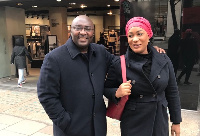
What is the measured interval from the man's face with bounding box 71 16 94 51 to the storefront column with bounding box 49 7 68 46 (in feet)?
35.6

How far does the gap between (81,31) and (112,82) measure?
59cm

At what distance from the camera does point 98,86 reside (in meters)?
2.16

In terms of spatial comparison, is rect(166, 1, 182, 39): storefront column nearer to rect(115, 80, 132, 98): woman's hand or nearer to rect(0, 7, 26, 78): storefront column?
rect(115, 80, 132, 98): woman's hand

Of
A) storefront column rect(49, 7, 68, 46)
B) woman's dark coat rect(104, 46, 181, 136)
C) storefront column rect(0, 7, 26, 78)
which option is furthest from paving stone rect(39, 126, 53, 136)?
storefront column rect(49, 7, 68, 46)

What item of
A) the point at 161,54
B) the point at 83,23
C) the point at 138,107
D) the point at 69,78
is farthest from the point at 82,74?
the point at 161,54

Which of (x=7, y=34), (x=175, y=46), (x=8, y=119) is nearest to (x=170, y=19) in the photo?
(x=175, y=46)

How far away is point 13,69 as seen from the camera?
407 inches

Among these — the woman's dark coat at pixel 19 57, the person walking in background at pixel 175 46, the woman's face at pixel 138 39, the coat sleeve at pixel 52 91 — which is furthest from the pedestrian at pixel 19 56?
the woman's face at pixel 138 39

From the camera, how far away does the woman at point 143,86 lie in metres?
2.03

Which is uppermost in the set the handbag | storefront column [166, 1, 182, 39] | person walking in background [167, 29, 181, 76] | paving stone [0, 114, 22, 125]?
storefront column [166, 1, 182, 39]

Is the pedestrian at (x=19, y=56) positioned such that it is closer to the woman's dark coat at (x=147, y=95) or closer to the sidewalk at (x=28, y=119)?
the sidewalk at (x=28, y=119)

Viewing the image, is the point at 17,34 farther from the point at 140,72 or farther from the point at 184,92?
the point at 140,72

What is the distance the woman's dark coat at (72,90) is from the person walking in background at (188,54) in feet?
12.1

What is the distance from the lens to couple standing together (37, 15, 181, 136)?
79.9 inches
